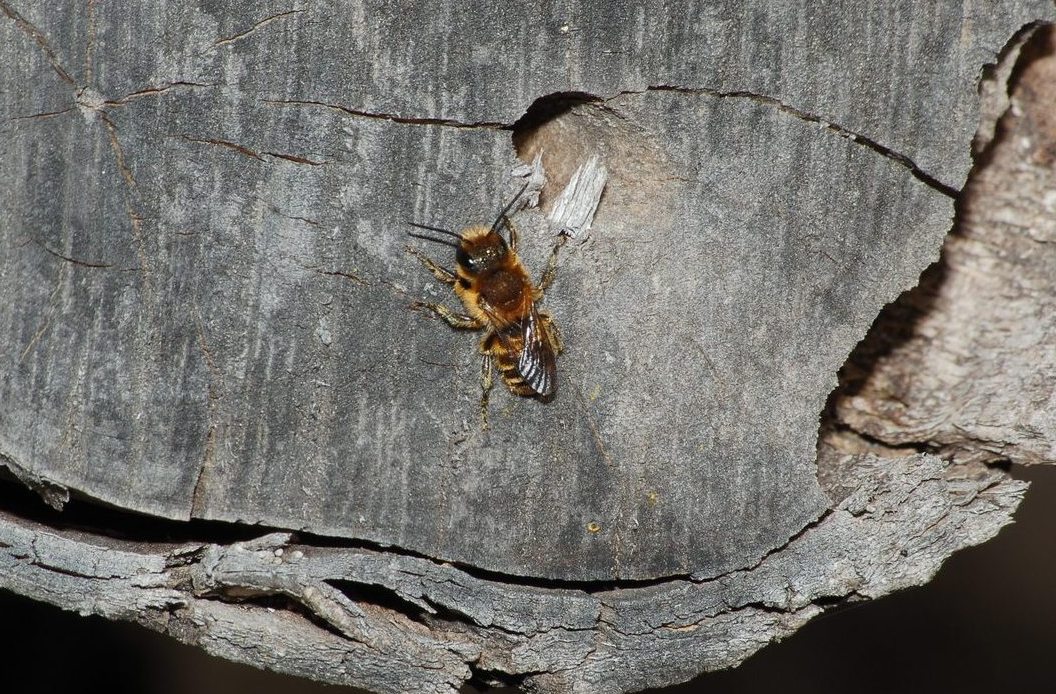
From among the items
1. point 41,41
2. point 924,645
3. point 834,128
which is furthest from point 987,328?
point 924,645

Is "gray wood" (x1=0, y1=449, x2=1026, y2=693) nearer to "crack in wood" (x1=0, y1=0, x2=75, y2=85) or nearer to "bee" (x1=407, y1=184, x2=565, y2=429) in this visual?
"bee" (x1=407, y1=184, x2=565, y2=429)

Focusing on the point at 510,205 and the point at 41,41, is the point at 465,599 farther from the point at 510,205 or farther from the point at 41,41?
the point at 41,41

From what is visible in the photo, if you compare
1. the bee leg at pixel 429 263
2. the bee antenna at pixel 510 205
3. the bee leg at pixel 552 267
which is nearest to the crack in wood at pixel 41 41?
the bee leg at pixel 429 263

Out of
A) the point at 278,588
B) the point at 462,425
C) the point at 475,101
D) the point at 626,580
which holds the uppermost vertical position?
the point at 475,101

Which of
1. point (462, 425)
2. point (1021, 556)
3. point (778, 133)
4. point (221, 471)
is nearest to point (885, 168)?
point (778, 133)

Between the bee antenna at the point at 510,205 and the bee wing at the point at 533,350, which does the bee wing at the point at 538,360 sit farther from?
the bee antenna at the point at 510,205

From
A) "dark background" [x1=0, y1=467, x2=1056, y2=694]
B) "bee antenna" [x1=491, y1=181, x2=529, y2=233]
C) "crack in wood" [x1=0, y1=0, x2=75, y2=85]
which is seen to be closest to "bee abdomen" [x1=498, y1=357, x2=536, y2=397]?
"bee antenna" [x1=491, y1=181, x2=529, y2=233]

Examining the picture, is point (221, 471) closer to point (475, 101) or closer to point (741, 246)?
point (475, 101)
